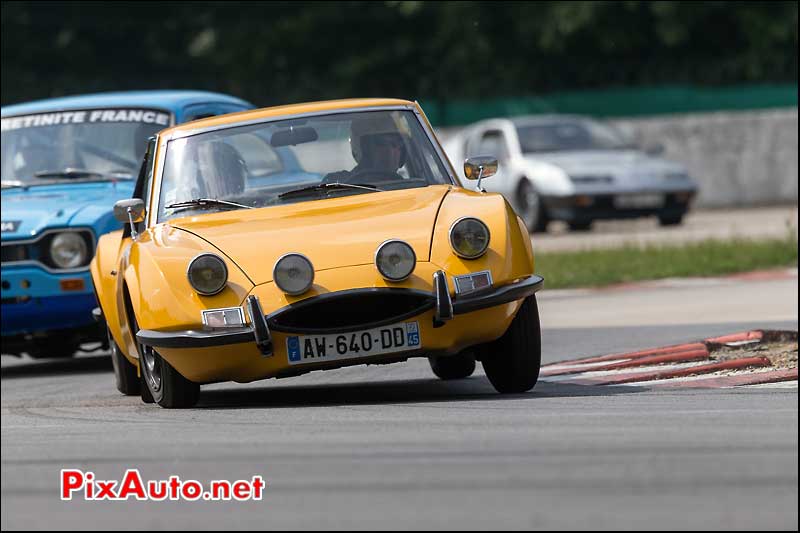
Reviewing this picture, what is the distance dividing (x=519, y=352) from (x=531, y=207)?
14225 mm

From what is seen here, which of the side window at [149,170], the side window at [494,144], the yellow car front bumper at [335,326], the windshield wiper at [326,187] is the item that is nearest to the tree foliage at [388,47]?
the side window at [494,144]

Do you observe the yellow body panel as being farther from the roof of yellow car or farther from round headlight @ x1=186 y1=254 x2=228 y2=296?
the roof of yellow car

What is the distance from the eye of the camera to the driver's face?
871 centimetres

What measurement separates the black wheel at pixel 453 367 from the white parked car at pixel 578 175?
1087cm

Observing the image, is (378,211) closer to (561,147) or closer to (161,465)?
(161,465)

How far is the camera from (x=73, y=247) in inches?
436

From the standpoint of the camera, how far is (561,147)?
2266cm

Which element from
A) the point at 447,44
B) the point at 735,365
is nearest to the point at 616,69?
the point at 447,44

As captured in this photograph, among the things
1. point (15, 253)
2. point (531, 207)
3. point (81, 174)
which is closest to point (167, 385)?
point (15, 253)

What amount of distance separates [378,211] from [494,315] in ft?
2.47

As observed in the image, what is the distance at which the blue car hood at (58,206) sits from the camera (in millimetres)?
11086

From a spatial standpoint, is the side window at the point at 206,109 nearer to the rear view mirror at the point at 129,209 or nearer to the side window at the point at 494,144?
the rear view mirror at the point at 129,209

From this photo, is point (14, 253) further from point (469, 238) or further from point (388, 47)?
point (388, 47)

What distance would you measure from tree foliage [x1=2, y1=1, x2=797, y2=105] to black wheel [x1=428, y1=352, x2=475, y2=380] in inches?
812
